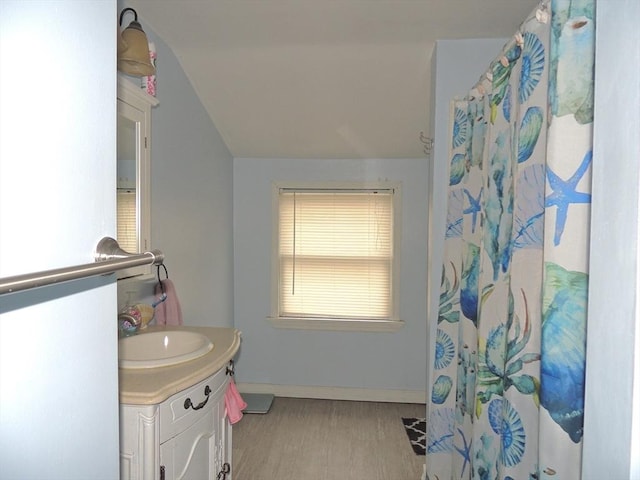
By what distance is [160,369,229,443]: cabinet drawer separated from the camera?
134cm

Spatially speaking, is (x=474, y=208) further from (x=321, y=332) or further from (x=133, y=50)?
(x=321, y=332)

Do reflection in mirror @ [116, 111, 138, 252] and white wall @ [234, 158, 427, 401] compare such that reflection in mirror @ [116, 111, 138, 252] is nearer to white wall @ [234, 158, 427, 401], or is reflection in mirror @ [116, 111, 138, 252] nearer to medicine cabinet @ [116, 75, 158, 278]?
medicine cabinet @ [116, 75, 158, 278]

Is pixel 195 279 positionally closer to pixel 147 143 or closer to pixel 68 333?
pixel 147 143

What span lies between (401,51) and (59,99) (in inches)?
85.4

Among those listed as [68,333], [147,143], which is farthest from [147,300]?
[68,333]

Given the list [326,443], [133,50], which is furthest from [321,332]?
[133,50]

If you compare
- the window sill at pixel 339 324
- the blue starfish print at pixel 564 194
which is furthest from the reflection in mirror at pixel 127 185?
the window sill at pixel 339 324

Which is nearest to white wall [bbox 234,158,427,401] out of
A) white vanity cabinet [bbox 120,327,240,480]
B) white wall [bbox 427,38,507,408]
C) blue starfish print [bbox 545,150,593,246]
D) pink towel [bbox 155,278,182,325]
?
white wall [bbox 427,38,507,408]

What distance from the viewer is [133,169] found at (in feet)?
6.23

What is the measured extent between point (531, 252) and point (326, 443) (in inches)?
86.4

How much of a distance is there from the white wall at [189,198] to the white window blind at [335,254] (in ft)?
1.62

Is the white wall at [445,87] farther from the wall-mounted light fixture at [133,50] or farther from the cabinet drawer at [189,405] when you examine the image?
the wall-mounted light fixture at [133,50]

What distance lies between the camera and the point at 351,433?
2.97 m

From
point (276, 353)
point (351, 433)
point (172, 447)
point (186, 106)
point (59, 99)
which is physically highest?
point (186, 106)
